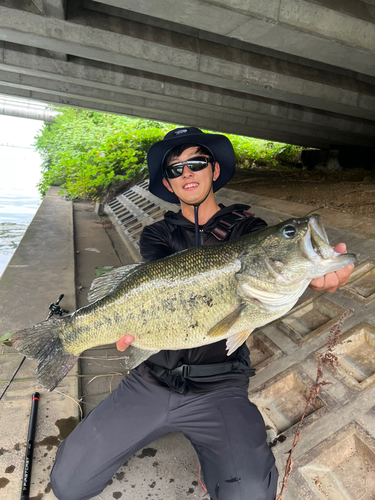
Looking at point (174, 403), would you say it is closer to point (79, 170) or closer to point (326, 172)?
point (326, 172)

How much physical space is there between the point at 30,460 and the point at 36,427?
38 centimetres

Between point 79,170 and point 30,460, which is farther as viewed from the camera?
point 79,170

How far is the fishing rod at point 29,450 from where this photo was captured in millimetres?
2508

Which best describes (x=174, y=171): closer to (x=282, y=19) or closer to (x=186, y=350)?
(x=186, y=350)

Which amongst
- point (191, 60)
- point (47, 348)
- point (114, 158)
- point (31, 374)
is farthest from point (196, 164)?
point (114, 158)

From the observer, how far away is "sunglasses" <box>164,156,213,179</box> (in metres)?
2.95

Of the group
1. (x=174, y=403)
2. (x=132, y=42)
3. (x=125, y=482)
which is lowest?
(x=125, y=482)

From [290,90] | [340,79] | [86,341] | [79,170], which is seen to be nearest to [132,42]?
[290,90]

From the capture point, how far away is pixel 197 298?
2287 millimetres

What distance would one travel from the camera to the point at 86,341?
244 cm

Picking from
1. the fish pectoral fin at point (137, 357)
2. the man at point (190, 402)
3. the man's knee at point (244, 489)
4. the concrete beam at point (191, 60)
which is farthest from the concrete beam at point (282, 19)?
the man's knee at point (244, 489)

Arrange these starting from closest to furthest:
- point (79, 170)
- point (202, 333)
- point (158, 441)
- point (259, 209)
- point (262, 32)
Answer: point (202, 333) < point (158, 441) < point (262, 32) < point (259, 209) < point (79, 170)

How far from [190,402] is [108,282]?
1052 mm

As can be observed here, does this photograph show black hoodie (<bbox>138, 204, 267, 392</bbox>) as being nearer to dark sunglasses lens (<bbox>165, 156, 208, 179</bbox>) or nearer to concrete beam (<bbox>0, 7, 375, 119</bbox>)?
dark sunglasses lens (<bbox>165, 156, 208, 179</bbox>)
